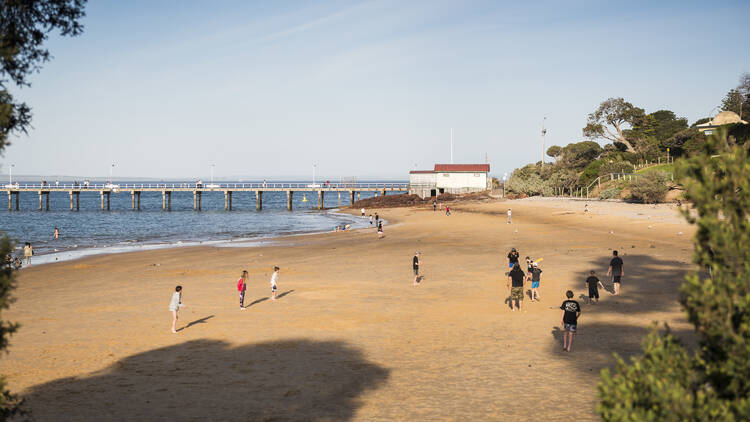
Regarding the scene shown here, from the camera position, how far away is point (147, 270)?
1096 inches

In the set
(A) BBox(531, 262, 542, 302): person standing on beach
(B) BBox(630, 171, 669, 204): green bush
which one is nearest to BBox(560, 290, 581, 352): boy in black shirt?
(A) BBox(531, 262, 542, 302): person standing on beach

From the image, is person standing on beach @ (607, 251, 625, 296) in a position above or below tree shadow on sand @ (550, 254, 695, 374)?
above

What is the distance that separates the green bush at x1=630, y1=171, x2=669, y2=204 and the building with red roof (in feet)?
113

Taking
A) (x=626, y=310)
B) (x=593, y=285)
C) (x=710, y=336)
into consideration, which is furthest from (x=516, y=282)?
(x=710, y=336)

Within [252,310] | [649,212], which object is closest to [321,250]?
[252,310]

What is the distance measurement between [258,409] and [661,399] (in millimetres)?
7557

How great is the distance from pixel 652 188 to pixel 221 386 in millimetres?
45881

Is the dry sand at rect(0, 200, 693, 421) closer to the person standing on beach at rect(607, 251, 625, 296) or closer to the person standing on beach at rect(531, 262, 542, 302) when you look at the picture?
the person standing on beach at rect(607, 251, 625, 296)

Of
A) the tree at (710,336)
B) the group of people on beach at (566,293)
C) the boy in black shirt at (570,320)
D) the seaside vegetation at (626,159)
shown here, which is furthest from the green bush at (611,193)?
the tree at (710,336)

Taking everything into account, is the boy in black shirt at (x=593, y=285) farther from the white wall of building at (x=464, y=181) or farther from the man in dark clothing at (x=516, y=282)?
the white wall of building at (x=464, y=181)

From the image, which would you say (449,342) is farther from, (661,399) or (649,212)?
(649,212)

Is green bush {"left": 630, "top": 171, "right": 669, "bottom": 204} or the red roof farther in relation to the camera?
the red roof

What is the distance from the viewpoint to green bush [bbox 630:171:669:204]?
47.1 m

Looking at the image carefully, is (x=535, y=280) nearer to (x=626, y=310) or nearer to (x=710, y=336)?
(x=626, y=310)
